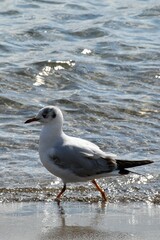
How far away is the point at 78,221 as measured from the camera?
19.2ft

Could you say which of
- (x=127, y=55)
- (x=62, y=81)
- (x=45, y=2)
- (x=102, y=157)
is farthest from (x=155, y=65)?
(x=102, y=157)

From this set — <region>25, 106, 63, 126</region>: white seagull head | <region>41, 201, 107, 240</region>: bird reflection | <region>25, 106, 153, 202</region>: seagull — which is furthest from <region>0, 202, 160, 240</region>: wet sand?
<region>25, 106, 63, 126</region>: white seagull head

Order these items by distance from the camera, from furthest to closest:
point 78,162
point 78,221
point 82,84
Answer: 1. point 82,84
2. point 78,162
3. point 78,221

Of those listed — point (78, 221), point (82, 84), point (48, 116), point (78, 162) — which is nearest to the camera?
point (78, 221)

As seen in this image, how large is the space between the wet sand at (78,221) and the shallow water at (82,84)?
0.27 metres

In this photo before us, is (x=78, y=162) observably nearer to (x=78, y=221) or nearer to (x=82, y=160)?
(x=82, y=160)

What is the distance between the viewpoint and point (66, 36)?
42.0 ft

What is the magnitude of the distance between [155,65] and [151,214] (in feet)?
18.6

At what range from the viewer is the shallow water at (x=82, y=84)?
7144mm

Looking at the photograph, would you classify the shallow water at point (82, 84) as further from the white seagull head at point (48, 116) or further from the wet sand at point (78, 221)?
the white seagull head at point (48, 116)

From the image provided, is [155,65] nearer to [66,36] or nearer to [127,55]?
[127,55]

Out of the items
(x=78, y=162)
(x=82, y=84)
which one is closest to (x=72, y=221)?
(x=78, y=162)

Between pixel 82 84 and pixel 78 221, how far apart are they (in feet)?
15.9

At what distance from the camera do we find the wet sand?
Result: 5434 millimetres
